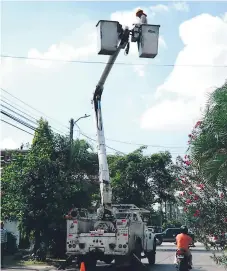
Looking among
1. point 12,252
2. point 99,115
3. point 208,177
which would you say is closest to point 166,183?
point 12,252

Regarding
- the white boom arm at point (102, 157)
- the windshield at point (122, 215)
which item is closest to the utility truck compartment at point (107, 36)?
the white boom arm at point (102, 157)

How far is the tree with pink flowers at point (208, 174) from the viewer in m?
10.5

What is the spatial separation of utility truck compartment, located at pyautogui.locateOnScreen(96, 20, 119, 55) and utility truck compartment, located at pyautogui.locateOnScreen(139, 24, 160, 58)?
564 mm

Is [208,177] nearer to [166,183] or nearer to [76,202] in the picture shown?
[76,202]

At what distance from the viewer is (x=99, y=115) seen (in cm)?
1647

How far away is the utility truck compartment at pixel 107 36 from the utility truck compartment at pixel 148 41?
564 millimetres

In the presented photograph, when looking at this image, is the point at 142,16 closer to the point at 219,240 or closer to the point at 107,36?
the point at 107,36

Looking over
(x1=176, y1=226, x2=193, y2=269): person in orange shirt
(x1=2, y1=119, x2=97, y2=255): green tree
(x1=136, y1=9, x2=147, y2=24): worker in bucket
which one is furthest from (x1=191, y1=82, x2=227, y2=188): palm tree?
(x1=2, y1=119, x2=97, y2=255): green tree

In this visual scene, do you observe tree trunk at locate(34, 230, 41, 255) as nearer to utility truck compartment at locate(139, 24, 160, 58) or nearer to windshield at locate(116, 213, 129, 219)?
windshield at locate(116, 213, 129, 219)

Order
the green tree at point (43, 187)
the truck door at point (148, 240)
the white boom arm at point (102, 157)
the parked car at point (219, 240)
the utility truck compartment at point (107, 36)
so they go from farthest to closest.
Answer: the green tree at point (43, 187) → the truck door at point (148, 240) → the white boom arm at point (102, 157) → the parked car at point (219, 240) → the utility truck compartment at point (107, 36)

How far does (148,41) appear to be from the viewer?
335 inches

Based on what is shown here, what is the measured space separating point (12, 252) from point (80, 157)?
5.17 meters

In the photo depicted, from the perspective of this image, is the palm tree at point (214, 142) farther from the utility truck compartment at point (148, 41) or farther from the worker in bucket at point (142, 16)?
the worker in bucket at point (142, 16)

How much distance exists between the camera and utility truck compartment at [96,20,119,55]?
8703mm
